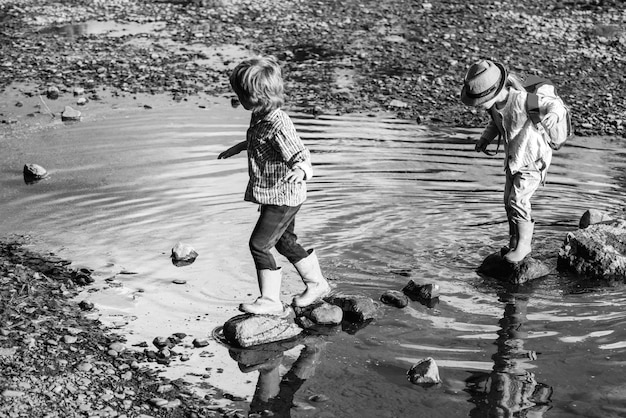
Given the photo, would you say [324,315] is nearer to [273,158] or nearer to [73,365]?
[273,158]

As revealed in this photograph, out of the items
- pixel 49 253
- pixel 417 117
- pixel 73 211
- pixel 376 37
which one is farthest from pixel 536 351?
pixel 376 37

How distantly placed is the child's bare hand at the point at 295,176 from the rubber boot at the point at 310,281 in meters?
0.79

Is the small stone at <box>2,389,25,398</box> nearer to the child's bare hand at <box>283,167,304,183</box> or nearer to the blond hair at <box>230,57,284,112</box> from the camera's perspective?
the child's bare hand at <box>283,167,304,183</box>

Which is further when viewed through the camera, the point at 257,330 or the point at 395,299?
the point at 395,299

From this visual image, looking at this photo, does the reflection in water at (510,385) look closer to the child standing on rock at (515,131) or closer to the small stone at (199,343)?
the child standing on rock at (515,131)

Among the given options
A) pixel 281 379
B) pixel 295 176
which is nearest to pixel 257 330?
pixel 281 379

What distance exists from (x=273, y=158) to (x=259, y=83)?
572mm

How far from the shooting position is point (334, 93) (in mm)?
13562

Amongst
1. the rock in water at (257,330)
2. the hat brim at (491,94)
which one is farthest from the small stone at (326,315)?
the hat brim at (491,94)

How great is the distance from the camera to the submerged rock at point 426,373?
17.6ft

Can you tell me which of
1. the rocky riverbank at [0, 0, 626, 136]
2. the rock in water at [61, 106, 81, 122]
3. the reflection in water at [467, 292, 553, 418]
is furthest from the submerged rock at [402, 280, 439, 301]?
the rock in water at [61, 106, 81, 122]

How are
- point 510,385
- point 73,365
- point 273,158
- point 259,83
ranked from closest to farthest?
point 510,385 → point 73,365 → point 259,83 → point 273,158

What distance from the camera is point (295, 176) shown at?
19.5ft

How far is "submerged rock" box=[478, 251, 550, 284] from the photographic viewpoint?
23.5 ft
